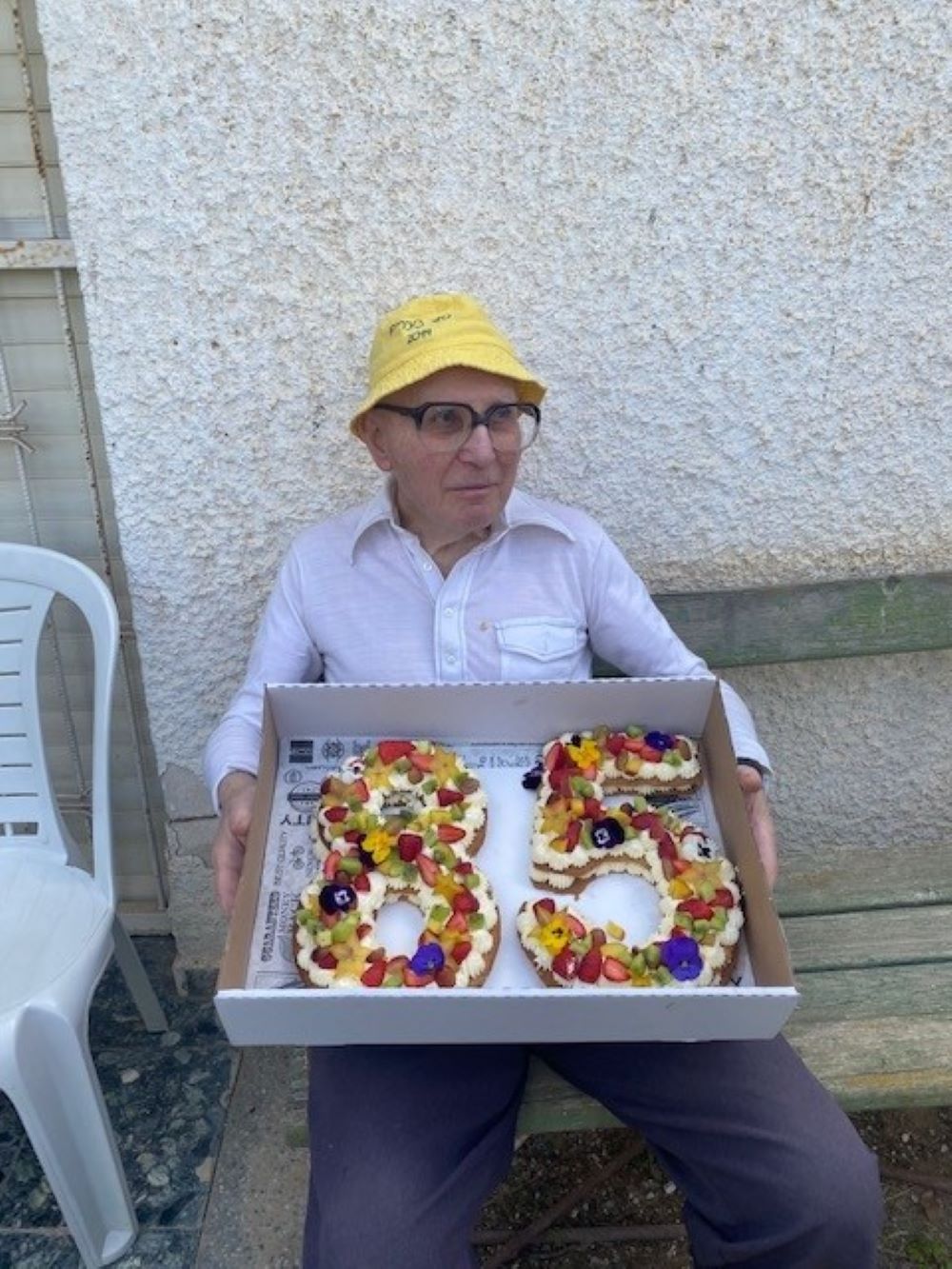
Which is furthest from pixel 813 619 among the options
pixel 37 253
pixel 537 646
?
pixel 37 253

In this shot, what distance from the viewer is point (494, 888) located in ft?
6.29

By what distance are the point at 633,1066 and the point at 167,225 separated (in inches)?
70.2

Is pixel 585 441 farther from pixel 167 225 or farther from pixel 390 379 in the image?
pixel 167 225

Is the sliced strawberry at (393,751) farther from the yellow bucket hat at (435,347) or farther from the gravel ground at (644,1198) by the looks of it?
the gravel ground at (644,1198)

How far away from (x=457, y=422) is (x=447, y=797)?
67 centimetres

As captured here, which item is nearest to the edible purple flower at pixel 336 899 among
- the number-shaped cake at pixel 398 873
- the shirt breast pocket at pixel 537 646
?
the number-shaped cake at pixel 398 873

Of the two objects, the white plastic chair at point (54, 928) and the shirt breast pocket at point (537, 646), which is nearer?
the white plastic chair at point (54, 928)

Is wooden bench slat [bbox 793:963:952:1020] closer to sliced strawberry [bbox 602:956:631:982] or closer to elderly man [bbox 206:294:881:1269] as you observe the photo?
elderly man [bbox 206:294:881:1269]

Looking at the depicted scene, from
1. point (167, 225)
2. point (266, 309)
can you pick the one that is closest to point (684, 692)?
point (266, 309)

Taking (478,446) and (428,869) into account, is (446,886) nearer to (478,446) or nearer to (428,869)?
(428,869)

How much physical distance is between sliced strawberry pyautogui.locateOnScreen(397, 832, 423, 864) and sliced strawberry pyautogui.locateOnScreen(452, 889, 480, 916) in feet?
0.36

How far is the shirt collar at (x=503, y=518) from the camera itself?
6.82 ft

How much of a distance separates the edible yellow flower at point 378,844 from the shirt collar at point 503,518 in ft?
1.81

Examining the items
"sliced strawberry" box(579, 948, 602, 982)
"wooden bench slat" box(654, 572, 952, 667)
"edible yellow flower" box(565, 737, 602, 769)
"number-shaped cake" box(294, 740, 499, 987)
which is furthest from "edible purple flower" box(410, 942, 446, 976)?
"wooden bench slat" box(654, 572, 952, 667)
